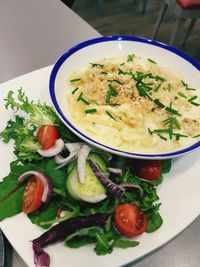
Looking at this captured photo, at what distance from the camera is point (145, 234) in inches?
34.6

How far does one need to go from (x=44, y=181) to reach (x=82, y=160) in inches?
4.7

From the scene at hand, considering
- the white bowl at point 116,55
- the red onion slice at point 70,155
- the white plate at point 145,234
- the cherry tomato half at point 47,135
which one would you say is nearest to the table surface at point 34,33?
the white bowl at point 116,55

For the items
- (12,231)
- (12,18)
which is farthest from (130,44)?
(12,231)

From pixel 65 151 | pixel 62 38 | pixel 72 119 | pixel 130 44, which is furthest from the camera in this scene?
pixel 62 38

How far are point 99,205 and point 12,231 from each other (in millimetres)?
240

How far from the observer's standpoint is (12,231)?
85 centimetres

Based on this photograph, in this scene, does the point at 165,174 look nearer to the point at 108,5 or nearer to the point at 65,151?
the point at 65,151

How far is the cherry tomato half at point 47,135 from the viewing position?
3.22ft

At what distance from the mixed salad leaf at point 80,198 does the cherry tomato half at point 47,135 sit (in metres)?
0.02

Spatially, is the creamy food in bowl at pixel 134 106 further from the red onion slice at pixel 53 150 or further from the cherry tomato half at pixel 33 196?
the cherry tomato half at pixel 33 196

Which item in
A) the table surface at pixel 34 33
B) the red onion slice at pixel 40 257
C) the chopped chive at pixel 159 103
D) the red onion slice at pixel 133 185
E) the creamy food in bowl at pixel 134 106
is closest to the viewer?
the red onion slice at pixel 40 257

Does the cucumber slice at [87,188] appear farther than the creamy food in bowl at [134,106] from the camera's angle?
No

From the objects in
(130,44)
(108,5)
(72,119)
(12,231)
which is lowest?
(108,5)

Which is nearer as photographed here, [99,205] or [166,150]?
[99,205]
